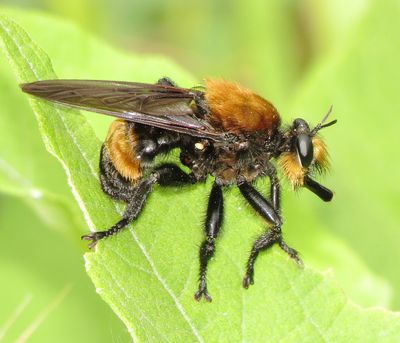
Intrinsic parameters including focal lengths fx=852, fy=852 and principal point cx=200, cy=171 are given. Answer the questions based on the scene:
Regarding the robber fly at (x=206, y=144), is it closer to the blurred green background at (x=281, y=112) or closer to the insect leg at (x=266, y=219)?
the insect leg at (x=266, y=219)

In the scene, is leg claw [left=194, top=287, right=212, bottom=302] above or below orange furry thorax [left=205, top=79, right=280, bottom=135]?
below

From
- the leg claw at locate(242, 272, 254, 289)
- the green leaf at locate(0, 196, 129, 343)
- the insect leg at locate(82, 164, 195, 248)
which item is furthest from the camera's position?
the green leaf at locate(0, 196, 129, 343)

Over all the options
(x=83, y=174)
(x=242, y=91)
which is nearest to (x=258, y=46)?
(x=242, y=91)

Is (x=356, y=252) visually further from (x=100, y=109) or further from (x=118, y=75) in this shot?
(x=100, y=109)

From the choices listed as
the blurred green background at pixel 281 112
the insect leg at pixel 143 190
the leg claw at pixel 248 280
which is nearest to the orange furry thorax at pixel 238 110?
the insect leg at pixel 143 190

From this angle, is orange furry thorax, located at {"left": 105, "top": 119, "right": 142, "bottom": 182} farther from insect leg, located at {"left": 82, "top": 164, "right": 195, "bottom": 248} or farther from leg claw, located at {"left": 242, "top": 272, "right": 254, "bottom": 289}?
leg claw, located at {"left": 242, "top": 272, "right": 254, "bottom": 289}

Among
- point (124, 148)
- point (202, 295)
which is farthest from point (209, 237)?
point (124, 148)

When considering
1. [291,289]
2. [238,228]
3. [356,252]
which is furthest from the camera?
[356,252]

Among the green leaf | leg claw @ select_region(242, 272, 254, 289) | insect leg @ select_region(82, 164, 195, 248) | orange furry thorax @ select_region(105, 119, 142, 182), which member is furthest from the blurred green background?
leg claw @ select_region(242, 272, 254, 289)
